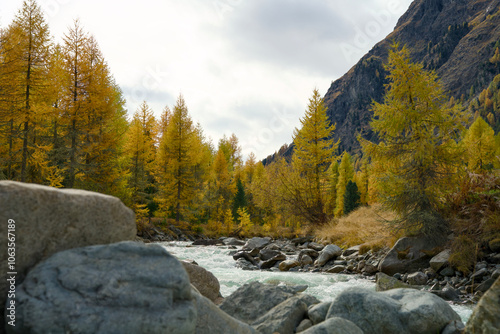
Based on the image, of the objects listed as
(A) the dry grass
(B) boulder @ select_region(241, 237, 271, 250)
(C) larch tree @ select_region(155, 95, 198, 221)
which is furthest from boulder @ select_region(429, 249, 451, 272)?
(C) larch tree @ select_region(155, 95, 198, 221)

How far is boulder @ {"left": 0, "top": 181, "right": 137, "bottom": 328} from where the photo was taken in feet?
7.06

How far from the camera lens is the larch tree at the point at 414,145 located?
10250 millimetres

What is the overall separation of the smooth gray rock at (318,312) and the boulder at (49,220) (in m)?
2.89

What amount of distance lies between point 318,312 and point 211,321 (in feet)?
6.73

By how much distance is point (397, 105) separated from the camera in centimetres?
1110

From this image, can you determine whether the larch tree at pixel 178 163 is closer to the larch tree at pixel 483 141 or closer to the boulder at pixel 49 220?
the larch tree at pixel 483 141

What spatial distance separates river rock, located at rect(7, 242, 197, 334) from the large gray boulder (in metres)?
2.61

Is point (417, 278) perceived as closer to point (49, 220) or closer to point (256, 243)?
point (49, 220)

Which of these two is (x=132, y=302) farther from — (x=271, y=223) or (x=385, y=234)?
(x=271, y=223)

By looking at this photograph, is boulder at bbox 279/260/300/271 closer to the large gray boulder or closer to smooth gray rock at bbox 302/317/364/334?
the large gray boulder

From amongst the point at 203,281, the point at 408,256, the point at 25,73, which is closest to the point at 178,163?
the point at 25,73

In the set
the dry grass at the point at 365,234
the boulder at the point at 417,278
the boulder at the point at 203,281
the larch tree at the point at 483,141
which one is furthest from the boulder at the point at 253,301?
the larch tree at the point at 483,141

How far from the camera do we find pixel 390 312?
13.1 ft

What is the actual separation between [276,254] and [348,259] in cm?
296
